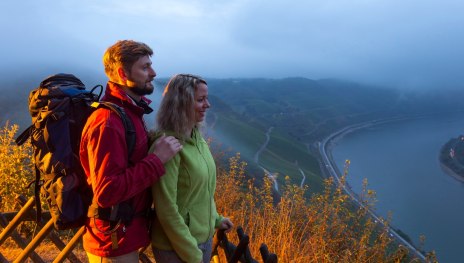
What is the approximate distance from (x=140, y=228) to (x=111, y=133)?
0.57 metres

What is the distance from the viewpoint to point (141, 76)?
204 centimetres

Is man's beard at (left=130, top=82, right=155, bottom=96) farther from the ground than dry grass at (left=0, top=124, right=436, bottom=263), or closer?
farther from the ground

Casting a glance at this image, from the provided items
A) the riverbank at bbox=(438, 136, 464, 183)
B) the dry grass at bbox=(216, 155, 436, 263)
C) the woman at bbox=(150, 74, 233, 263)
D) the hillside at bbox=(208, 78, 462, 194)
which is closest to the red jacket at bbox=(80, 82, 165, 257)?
the woman at bbox=(150, 74, 233, 263)

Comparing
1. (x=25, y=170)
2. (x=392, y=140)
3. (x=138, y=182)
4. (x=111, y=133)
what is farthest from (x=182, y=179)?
(x=392, y=140)

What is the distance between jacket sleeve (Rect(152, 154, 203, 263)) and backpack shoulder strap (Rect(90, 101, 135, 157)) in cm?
21

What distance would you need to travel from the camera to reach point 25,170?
5824 mm

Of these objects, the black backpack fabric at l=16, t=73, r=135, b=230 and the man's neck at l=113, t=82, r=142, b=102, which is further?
the man's neck at l=113, t=82, r=142, b=102

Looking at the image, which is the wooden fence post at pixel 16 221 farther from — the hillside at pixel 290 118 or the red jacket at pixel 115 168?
the hillside at pixel 290 118

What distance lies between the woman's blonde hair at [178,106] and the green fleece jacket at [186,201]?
91mm

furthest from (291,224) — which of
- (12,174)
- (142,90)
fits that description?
(12,174)

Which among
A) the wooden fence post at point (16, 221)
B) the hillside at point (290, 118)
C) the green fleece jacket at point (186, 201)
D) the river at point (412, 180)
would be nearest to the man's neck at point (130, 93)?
the green fleece jacket at point (186, 201)

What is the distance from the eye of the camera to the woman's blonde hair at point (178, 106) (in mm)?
2127

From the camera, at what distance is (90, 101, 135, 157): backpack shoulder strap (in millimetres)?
1853

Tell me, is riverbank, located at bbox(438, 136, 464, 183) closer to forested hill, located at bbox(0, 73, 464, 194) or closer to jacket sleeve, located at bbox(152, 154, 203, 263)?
forested hill, located at bbox(0, 73, 464, 194)
